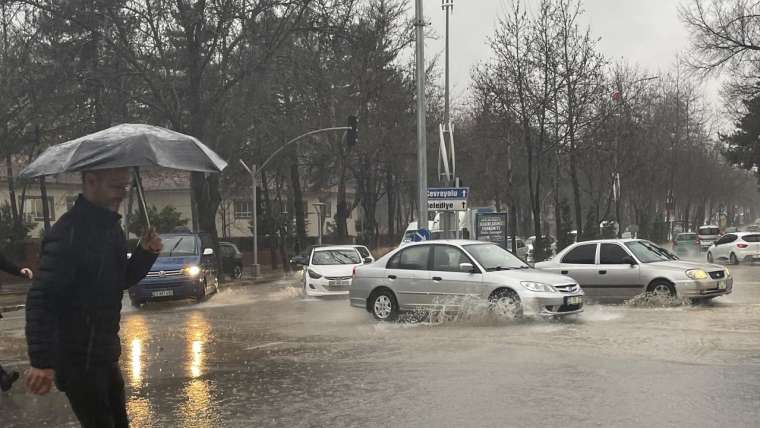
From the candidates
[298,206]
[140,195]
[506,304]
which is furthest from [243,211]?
[140,195]

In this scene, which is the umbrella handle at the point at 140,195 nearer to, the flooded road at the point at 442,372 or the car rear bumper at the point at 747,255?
the flooded road at the point at 442,372

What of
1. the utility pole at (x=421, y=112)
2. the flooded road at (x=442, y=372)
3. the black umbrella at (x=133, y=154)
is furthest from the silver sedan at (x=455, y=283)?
the utility pole at (x=421, y=112)

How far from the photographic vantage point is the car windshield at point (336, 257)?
69.5ft

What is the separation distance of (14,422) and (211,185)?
28.2m

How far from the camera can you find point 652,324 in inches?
492

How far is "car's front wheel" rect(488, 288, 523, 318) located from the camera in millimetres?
12891

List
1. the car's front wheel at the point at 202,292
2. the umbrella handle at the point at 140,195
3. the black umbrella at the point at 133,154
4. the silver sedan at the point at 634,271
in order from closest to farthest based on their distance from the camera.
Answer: the black umbrella at the point at 133,154 → the umbrella handle at the point at 140,195 → the silver sedan at the point at 634,271 → the car's front wheel at the point at 202,292

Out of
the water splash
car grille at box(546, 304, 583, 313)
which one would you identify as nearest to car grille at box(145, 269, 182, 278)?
car grille at box(546, 304, 583, 313)

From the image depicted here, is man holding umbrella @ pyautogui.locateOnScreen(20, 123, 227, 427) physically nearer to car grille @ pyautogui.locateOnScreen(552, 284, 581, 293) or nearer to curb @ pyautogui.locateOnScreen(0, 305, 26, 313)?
car grille @ pyautogui.locateOnScreen(552, 284, 581, 293)

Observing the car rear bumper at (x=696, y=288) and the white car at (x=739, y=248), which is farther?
the white car at (x=739, y=248)

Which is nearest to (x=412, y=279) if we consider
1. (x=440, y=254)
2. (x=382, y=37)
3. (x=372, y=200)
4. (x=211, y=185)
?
(x=440, y=254)

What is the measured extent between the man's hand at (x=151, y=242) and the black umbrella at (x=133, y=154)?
0.26m

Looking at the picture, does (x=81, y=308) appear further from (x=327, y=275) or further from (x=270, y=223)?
(x=270, y=223)

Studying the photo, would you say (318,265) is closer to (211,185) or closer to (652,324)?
(652,324)
